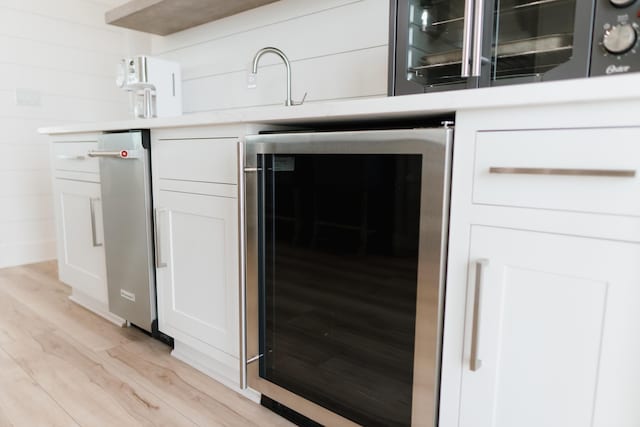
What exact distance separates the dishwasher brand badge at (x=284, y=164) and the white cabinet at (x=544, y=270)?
49cm

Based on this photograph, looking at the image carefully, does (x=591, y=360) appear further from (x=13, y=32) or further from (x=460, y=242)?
(x=13, y=32)

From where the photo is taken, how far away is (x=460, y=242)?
0.91 meters

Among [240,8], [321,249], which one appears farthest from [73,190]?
[321,249]

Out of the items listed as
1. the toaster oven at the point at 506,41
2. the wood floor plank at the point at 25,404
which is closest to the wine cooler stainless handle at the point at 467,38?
the toaster oven at the point at 506,41

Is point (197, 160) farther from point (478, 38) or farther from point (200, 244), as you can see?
point (478, 38)

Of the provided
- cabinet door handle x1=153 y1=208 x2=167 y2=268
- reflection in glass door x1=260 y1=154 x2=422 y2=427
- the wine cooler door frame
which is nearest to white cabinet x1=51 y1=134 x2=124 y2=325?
cabinet door handle x1=153 y1=208 x2=167 y2=268

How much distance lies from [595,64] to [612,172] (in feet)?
0.96

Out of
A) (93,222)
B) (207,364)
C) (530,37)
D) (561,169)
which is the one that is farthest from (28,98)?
(561,169)

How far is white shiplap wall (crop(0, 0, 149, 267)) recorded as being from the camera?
2.96 meters

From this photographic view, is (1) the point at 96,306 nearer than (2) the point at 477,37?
No

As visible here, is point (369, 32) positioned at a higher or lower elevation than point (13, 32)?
lower

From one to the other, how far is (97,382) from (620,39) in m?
1.88

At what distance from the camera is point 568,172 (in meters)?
0.76

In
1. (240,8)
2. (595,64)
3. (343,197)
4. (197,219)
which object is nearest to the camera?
(595,64)
